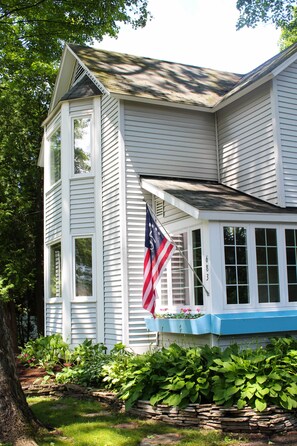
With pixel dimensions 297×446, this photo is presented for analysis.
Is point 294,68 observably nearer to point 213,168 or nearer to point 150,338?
point 213,168

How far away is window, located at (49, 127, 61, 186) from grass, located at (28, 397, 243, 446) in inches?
302

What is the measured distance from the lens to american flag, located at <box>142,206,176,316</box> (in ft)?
29.8

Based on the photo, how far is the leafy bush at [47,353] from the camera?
1112 centimetres

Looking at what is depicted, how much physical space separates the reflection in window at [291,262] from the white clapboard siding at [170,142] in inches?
125

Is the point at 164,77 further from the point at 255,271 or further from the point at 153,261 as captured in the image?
the point at 255,271

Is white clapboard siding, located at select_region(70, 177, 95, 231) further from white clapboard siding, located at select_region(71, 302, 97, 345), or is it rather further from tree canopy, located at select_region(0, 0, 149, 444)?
tree canopy, located at select_region(0, 0, 149, 444)

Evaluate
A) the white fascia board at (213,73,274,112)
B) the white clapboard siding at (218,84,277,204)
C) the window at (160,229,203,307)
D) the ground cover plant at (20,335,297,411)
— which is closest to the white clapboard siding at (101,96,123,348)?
the window at (160,229,203,307)

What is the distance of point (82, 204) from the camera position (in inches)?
500

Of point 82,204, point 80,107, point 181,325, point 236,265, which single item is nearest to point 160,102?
point 80,107

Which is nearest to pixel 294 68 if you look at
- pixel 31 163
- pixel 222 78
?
pixel 222 78

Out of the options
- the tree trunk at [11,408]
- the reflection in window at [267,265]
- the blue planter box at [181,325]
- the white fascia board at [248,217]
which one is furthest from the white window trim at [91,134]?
the tree trunk at [11,408]

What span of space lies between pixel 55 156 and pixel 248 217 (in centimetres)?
704

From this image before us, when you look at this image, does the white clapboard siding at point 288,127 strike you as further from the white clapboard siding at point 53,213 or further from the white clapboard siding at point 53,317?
the white clapboard siding at point 53,317

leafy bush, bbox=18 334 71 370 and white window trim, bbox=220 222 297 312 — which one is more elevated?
white window trim, bbox=220 222 297 312
